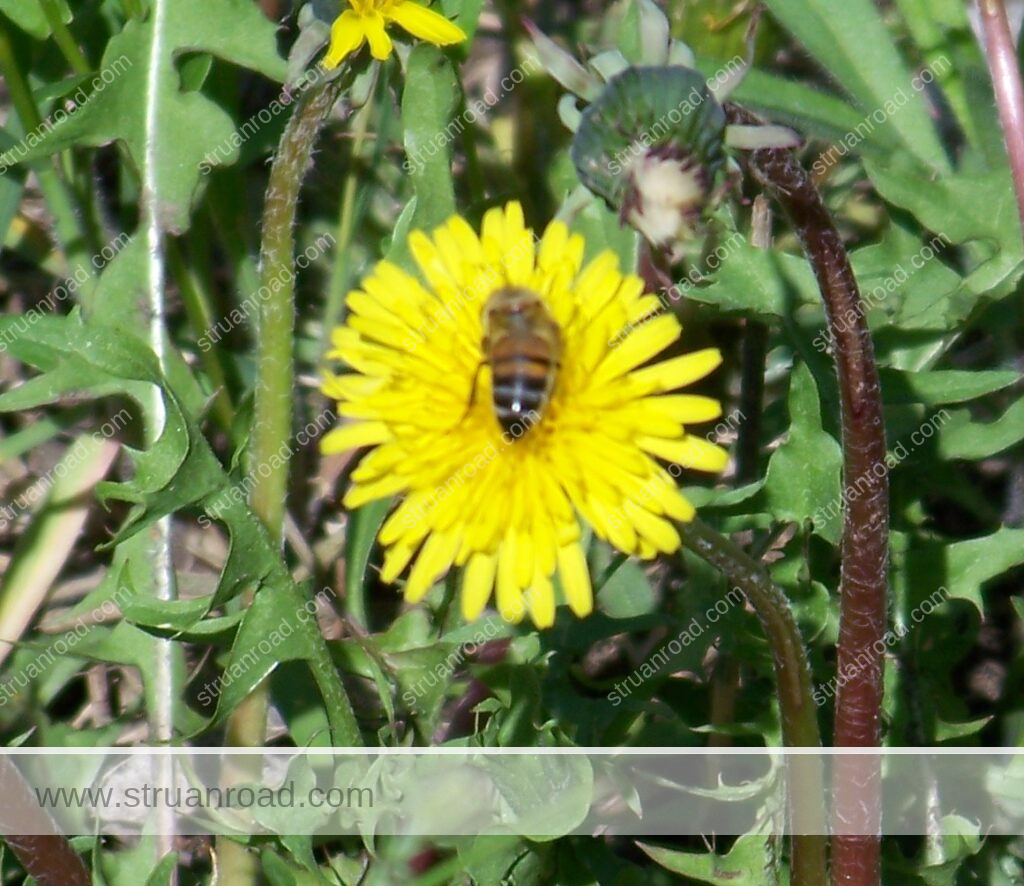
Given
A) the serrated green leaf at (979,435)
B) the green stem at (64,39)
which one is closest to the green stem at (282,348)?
the green stem at (64,39)

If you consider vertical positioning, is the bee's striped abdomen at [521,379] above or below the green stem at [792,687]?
above

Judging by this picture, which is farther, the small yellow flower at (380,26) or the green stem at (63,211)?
the green stem at (63,211)

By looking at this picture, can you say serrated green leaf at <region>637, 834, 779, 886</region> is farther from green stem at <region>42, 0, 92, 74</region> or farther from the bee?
green stem at <region>42, 0, 92, 74</region>

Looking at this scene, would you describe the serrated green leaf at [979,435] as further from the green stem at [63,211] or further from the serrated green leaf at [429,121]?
the green stem at [63,211]

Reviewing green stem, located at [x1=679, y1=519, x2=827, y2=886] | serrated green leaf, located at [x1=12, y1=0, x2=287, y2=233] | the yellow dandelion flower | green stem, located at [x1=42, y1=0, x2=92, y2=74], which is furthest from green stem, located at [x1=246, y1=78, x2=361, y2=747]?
green stem, located at [x1=679, y1=519, x2=827, y2=886]

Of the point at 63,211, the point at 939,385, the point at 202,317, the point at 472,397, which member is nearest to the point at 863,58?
the point at 939,385

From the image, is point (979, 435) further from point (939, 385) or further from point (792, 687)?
point (792, 687)
